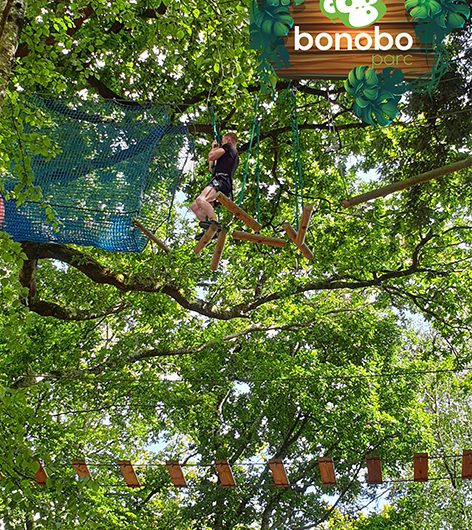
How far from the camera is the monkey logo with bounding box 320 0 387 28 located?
298 cm

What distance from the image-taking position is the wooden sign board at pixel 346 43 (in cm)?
304

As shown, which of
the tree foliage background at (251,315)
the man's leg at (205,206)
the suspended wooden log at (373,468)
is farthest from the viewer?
the suspended wooden log at (373,468)

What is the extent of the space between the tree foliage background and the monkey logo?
157 cm

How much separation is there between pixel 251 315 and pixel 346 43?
27.3 ft

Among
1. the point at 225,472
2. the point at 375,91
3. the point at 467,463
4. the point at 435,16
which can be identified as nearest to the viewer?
the point at 435,16

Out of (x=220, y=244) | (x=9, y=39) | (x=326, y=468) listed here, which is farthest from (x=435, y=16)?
(x=326, y=468)

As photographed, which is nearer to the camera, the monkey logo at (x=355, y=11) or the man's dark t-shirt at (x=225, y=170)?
the monkey logo at (x=355, y=11)

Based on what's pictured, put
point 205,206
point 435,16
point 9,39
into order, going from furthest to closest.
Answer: point 205,206 < point 9,39 < point 435,16

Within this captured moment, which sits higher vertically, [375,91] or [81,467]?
[81,467]

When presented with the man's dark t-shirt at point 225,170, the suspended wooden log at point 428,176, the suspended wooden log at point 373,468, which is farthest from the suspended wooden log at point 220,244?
the suspended wooden log at point 373,468

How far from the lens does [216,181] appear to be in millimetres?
5582

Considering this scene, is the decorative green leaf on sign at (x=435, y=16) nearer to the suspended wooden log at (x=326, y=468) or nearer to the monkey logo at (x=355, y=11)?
the monkey logo at (x=355, y=11)

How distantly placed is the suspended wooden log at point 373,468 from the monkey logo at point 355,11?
532 centimetres

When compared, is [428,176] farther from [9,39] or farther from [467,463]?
[467,463]
